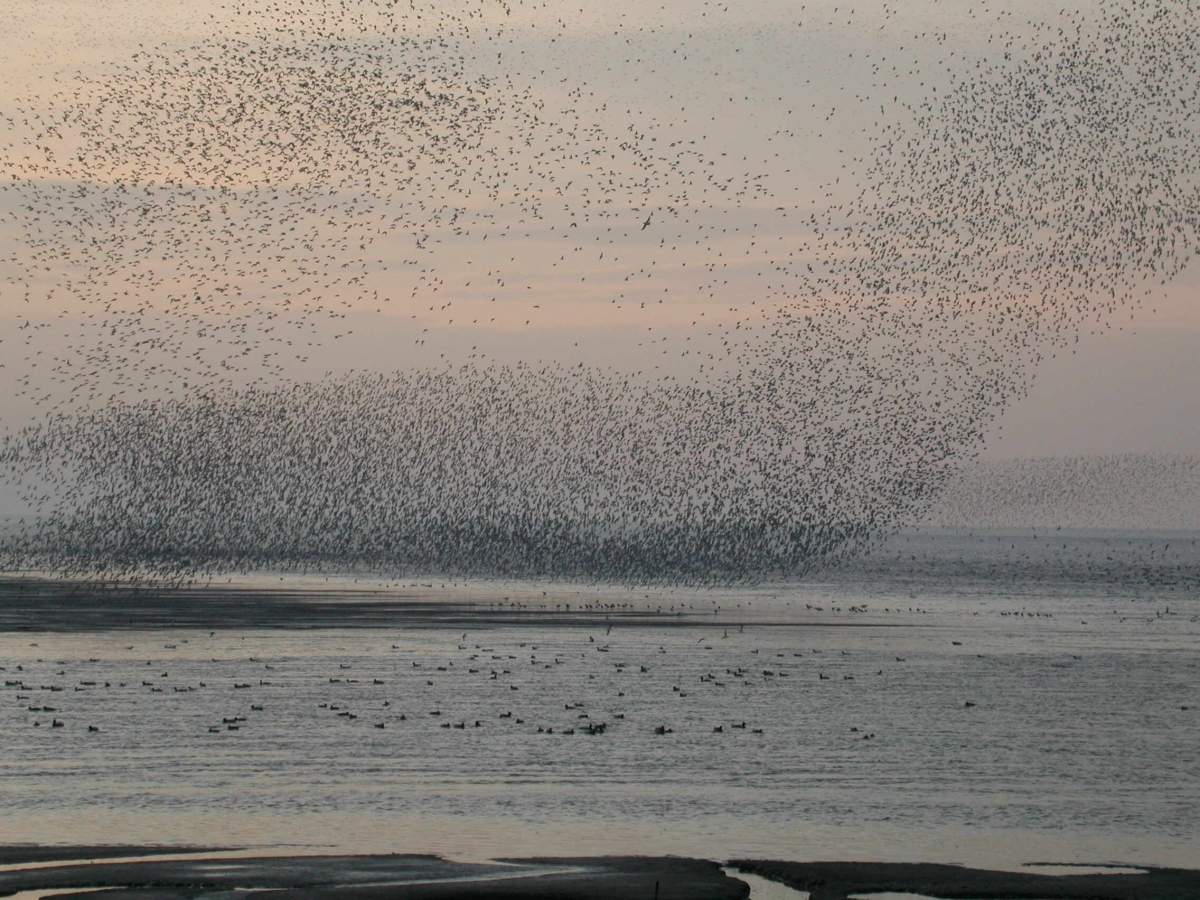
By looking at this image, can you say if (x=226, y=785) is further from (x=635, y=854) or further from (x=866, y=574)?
(x=866, y=574)

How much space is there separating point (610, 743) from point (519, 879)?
1672 cm

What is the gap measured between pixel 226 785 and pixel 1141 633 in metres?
61.1

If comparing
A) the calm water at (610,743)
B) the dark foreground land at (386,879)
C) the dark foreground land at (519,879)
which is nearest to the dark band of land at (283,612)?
the calm water at (610,743)

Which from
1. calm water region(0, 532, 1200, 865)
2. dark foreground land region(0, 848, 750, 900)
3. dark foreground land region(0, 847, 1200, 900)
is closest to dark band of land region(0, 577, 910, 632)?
calm water region(0, 532, 1200, 865)

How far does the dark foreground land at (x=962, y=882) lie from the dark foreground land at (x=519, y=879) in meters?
0.01

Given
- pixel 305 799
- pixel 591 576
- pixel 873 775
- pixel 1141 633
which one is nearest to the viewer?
pixel 305 799

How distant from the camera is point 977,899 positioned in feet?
86.5

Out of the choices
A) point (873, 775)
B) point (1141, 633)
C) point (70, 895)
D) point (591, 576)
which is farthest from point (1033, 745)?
point (591, 576)

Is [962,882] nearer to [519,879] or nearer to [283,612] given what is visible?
[519,879]

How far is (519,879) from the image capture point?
2719 centimetres

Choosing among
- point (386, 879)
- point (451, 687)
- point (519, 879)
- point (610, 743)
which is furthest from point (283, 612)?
point (519, 879)

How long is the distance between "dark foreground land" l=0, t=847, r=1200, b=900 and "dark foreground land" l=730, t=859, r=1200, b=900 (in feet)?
0.05

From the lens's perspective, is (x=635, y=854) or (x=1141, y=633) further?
(x=1141, y=633)

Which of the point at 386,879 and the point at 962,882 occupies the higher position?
the point at 962,882
